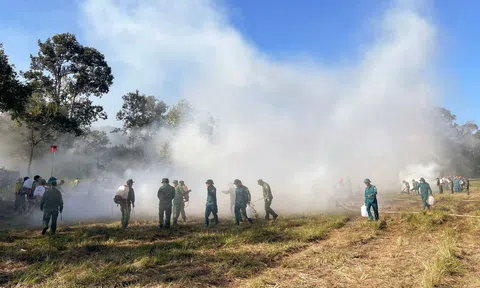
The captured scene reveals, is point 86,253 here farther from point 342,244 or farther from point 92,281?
point 342,244

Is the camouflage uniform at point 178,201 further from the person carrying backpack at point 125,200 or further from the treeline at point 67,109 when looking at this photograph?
the treeline at point 67,109

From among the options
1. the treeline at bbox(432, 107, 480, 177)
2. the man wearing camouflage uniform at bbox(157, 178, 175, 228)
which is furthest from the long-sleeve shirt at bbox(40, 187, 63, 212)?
the treeline at bbox(432, 107, 480, 177)

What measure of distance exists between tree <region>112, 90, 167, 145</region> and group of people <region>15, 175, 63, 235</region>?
32.6 metres

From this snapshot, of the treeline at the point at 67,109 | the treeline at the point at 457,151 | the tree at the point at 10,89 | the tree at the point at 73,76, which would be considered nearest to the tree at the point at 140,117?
the treeline at the point at 67,109

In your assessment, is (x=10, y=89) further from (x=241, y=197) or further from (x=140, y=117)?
(x=140, y=117)

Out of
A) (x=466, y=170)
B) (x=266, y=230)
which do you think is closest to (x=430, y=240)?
(x=266, y=230)

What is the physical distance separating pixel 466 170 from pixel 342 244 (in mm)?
64772

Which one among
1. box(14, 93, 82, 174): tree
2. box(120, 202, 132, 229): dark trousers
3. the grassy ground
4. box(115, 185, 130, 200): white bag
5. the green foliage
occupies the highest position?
the green foliage

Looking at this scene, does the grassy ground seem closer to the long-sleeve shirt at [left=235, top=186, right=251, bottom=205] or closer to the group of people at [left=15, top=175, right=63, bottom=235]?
the group of people at [left=15, top=175, right=63, bottom=235]

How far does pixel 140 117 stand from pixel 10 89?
3183 centimetres

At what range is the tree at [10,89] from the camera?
17188 mm

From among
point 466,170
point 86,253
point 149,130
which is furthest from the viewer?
point 466,170

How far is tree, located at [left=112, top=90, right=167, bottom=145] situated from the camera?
160 ft

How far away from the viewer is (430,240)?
30.5 ft
